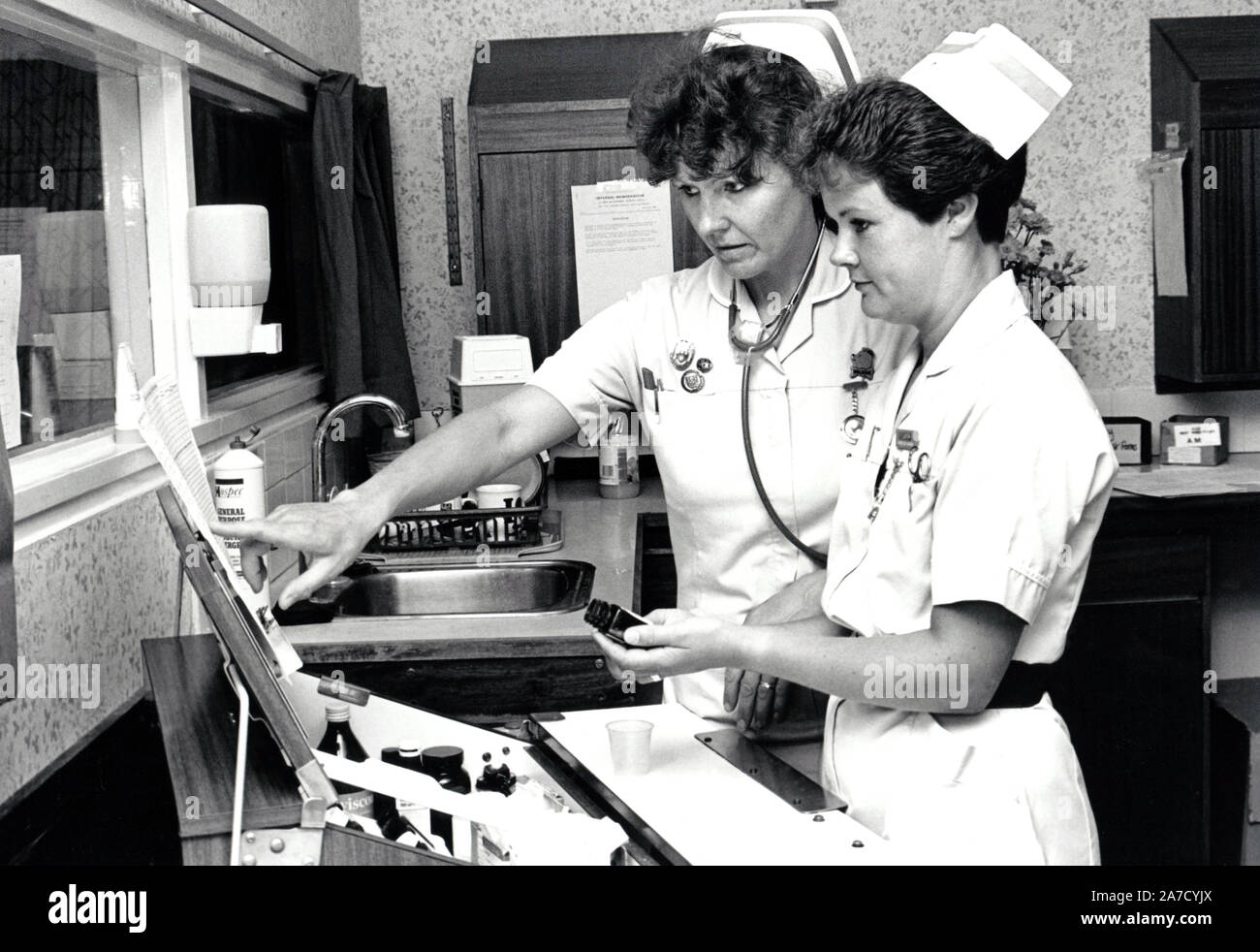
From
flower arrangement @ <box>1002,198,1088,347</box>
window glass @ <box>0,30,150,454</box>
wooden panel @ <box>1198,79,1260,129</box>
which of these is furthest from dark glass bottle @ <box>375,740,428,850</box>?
wooden panel @ <box>1198,79,1260,129</box>

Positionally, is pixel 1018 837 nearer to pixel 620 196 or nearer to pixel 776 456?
pixel 776 456

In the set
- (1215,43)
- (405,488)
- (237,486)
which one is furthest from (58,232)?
(1215,43)

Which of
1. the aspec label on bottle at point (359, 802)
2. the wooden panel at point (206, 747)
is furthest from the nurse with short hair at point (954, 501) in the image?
the wooden panel at point (206, 747)

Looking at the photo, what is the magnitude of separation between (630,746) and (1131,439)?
265 cm

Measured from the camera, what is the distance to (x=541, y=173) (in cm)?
360

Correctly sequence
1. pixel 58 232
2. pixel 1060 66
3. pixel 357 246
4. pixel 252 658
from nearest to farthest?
pixel 252 658, pixel 58 232, pixel 357 246, pixel 1060 66

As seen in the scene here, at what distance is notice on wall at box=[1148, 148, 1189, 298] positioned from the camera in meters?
3.75

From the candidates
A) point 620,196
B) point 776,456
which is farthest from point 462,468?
point 620,196

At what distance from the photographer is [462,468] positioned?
195 centimetres

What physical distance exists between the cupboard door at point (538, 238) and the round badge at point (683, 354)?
59.6 inches

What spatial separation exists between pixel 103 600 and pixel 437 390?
92.7 inches

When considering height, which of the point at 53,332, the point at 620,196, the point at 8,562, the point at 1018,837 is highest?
the point at 620,196

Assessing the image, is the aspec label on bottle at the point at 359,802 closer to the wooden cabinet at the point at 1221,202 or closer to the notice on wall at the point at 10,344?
the notice on wall at the point at 10,344

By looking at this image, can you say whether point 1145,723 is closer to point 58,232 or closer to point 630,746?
point 630,746
